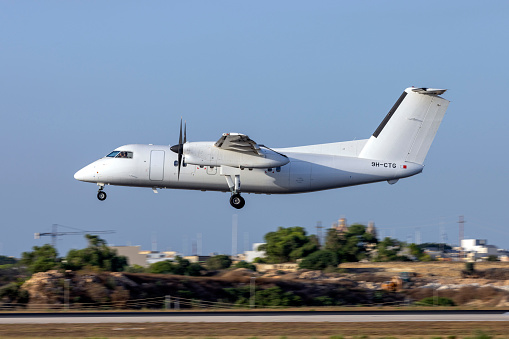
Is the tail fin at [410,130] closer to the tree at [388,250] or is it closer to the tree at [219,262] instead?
the tree at [219,262]

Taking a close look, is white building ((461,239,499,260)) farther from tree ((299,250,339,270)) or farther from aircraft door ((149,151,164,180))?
aircraft door ((149,151,164,180))

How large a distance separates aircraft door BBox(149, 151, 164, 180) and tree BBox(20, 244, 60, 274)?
17396 millimetres

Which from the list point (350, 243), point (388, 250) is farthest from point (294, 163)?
point (388, 250)

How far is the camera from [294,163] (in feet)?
86.3

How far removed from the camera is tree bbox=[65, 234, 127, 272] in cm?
4556

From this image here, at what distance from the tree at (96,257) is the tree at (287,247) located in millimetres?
16907

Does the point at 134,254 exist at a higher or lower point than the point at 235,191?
lower

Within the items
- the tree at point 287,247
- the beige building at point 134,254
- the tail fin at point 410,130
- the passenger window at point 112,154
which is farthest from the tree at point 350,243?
the passenger window at point 112,154

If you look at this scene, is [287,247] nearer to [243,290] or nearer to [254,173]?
[243,290]

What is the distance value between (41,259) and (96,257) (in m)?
5.67

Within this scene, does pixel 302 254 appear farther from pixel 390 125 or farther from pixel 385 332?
pixel 385 332

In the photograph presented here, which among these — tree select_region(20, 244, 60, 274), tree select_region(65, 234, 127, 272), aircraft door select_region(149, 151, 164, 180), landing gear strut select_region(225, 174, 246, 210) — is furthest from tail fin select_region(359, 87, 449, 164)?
A: tree select_region(65, 234, 127, 272)

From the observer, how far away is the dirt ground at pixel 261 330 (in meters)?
17.8

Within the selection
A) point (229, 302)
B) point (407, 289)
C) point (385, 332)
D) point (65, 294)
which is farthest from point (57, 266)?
point (385, 332)
